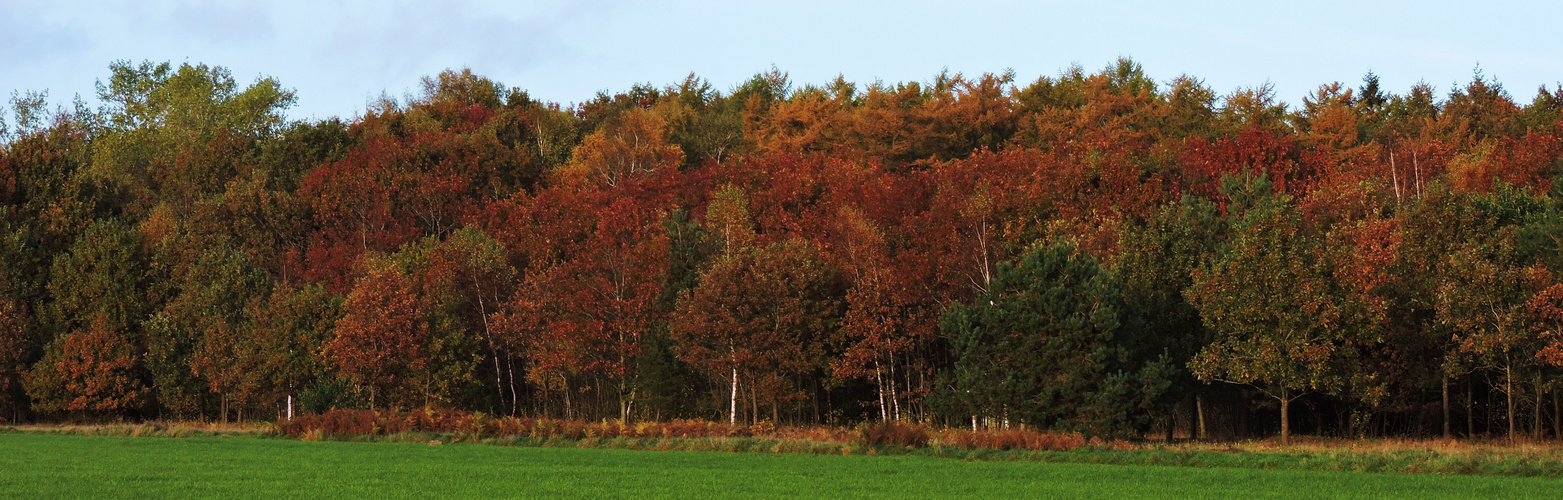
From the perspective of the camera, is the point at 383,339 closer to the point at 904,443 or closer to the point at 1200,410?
the point at 904,443

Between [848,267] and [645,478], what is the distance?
29028mm

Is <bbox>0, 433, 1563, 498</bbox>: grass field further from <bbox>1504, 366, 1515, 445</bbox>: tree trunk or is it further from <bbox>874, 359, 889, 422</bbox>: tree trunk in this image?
<bbox>874, 359, 889, 422</bbox>: tree trunk

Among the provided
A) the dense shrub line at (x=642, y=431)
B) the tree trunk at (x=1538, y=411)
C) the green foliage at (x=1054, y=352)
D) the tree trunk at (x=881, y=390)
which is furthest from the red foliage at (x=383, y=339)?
the tree trunk at (x=1538, y=411)

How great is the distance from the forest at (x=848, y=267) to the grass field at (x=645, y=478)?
1414 centimetres

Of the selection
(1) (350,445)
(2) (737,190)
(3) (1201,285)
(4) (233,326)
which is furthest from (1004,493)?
(4) (233,326)

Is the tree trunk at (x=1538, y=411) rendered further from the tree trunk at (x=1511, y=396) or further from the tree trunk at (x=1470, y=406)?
the tree trunk at (x=1470, y=406)

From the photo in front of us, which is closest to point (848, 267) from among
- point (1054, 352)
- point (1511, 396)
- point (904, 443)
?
point (1054, 352)

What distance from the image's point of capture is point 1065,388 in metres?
46.3

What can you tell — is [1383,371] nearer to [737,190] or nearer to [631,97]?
[737,190]

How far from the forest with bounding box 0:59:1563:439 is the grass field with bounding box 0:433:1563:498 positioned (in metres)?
14.1

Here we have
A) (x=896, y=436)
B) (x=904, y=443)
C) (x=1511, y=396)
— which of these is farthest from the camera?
(x=1511, y=396)

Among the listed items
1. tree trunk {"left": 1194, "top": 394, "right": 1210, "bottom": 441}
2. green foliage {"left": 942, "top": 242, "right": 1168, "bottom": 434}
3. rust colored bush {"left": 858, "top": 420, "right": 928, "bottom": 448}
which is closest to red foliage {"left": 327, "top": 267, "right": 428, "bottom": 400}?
green foliage {"left": 942, "top": 242, "right": 1168, "bottom": 434}

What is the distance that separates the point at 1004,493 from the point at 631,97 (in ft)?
338

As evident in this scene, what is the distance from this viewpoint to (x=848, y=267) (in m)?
59.0
